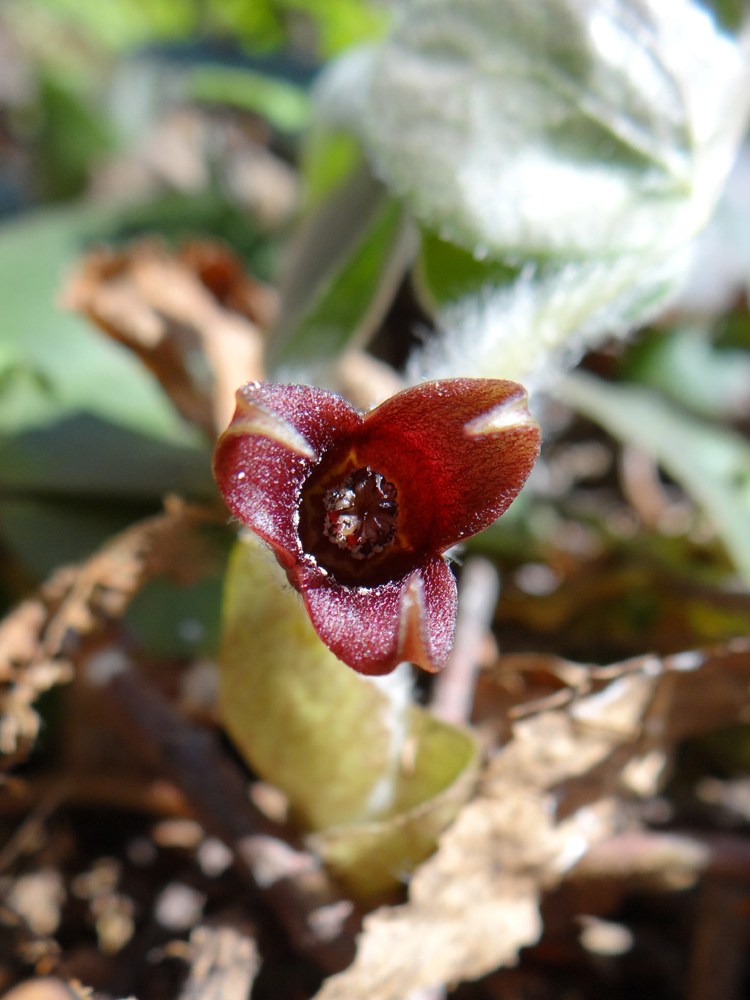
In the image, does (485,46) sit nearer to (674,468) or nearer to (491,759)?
(674,468)

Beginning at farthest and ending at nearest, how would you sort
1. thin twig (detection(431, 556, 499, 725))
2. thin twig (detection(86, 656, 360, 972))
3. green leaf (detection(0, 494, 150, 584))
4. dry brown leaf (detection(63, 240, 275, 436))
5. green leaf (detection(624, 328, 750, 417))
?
green leaf (detection(624, 328, 750, 417)) → dry brown leaf (detection(63, 240, 275, 436)) → green leaf (detection(0, 494, 150, 584)) → thin twig (detection(431, 556, 499, 725)) → thin twig (detection(86, 656, 360, 972))

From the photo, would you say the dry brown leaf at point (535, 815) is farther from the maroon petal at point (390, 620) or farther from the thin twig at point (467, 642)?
the maroon petal at point (390, 620)

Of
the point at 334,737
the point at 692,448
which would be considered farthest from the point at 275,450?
the point at 692,448

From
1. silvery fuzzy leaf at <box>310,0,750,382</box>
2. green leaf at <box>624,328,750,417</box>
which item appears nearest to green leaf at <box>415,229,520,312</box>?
silvery fuzzy leaf at <box>310,0,750,382</box>

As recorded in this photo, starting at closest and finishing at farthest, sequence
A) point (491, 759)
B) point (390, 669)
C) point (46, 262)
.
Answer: point (390, 669) → point (491, 759) → point (46, 262)

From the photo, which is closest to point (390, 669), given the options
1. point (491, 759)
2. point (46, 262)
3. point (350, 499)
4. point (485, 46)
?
point (350, 499)

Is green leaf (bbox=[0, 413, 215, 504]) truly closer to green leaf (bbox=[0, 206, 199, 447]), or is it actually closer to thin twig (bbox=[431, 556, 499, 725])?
green leaf (bbox=[0, 206, 199, 447])
